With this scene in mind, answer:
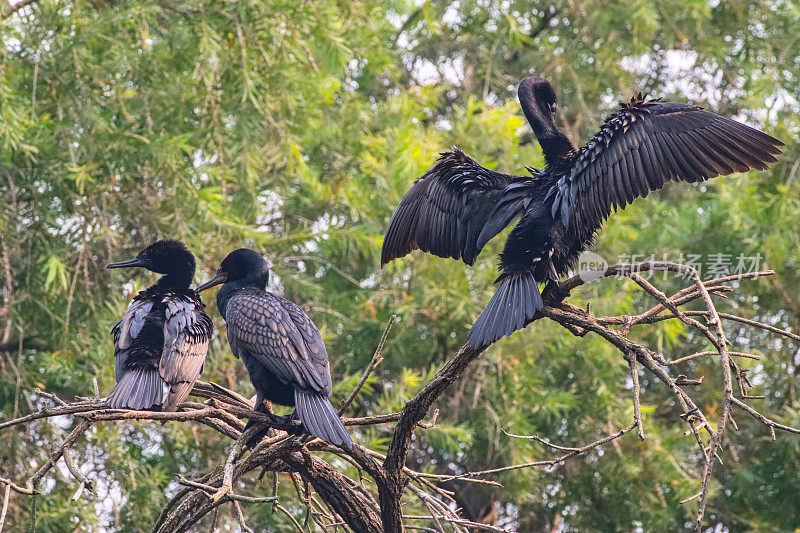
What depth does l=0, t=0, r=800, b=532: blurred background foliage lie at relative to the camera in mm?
5871

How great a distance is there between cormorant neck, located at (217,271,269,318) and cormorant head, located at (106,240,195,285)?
0.72ft

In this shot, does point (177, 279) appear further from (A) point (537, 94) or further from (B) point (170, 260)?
(A) point (537, 94)

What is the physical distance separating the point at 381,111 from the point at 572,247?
14.6 feet

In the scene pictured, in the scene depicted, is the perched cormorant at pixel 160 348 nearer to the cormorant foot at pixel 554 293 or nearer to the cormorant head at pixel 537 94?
the cormorant foot at pixel 554 293

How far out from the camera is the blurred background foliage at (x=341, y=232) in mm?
5871

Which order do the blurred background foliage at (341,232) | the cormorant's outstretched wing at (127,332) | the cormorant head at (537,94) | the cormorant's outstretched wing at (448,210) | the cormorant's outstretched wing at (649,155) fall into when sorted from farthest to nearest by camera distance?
the blurred background foliage at (341,232) < the cormorant head at (537,94) < the cormorant's outstretched wing at (448,210) < the cormorant's outstretched wing at (127,332) < the cormorant's outstretched wing at (649,155)

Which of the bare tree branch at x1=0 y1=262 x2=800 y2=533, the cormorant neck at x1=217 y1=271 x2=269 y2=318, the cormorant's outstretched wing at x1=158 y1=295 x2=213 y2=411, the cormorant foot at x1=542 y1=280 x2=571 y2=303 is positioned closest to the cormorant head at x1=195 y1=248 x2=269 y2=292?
the cormorant neck at x1=217 y1=271 x2=269 y2=318

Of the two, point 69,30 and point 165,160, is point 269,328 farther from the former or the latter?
point 69,30

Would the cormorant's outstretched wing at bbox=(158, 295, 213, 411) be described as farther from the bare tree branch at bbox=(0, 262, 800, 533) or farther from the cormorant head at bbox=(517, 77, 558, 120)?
the cormorant head at bbox=(517, 77, 558, 120)

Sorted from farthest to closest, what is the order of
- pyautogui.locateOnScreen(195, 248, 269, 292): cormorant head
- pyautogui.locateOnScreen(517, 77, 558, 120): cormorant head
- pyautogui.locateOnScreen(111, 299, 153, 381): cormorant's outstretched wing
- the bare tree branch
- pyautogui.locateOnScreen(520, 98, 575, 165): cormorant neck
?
pyautogui.locateOnScreen(517, 77, 558, 120): cormorant head
pyautogui.locateOnScreen(195, 248, 269, 292): cormorant head
pyautogui.locateOnScreen(520, 98, 575, 165): cormorant neck
pyautogui.locateOnScreen(111, 299, 153, 381): cormorant's outstretched wing
the bare tree branch

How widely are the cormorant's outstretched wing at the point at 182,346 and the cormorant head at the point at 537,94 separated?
1.83 metres

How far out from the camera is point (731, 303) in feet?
24.6

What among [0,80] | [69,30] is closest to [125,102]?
[69,30]

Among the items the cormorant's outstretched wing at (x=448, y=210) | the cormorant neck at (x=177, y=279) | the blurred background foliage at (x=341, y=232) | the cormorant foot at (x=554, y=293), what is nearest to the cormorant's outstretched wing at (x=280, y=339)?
Answer: the cormorant neck at (x=177, y=279)
